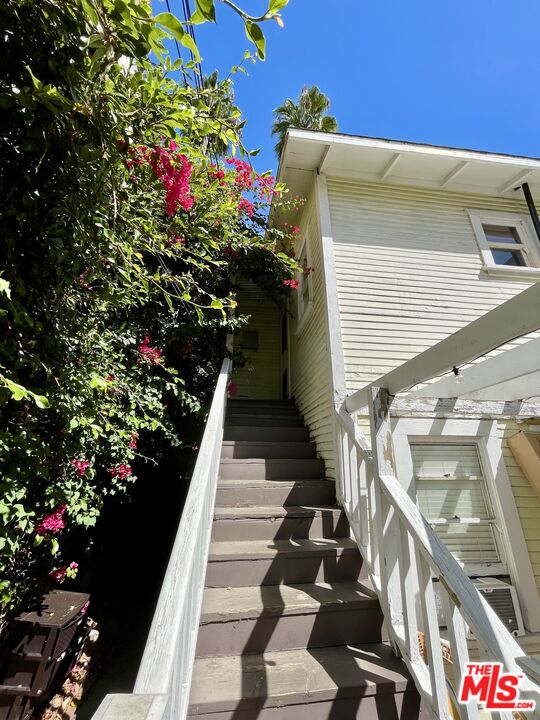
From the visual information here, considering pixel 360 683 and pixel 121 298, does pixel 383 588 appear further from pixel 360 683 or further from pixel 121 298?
pixel 121 298

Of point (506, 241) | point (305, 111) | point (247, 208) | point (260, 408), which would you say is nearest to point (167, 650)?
point (260, 408)

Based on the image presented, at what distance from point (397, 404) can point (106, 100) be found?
2.58 m

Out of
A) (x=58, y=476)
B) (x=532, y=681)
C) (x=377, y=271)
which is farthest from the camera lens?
(x=377, y=271)

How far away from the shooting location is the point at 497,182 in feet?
15.4

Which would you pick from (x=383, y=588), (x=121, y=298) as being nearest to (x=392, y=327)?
(x=383, y=588)

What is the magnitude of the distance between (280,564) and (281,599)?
28 cm

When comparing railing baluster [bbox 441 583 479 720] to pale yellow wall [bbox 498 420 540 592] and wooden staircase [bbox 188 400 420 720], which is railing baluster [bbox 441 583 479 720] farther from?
pale yellow wall [bbox 498 420 540 592]

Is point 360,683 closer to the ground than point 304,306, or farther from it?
closer to the ground

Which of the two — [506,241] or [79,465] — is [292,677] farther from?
[506,241]

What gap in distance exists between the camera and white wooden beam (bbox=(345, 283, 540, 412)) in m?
1.19

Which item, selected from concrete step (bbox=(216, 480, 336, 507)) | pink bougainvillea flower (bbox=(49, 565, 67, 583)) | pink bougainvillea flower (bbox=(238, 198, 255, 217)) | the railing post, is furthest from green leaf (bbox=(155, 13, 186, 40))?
pink bougainvillea flower (bbox=(49, 565, 67, 583))

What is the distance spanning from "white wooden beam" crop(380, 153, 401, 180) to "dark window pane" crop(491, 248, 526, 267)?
75.1 inches

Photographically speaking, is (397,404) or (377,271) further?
(377,271)

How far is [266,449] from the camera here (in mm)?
3828
